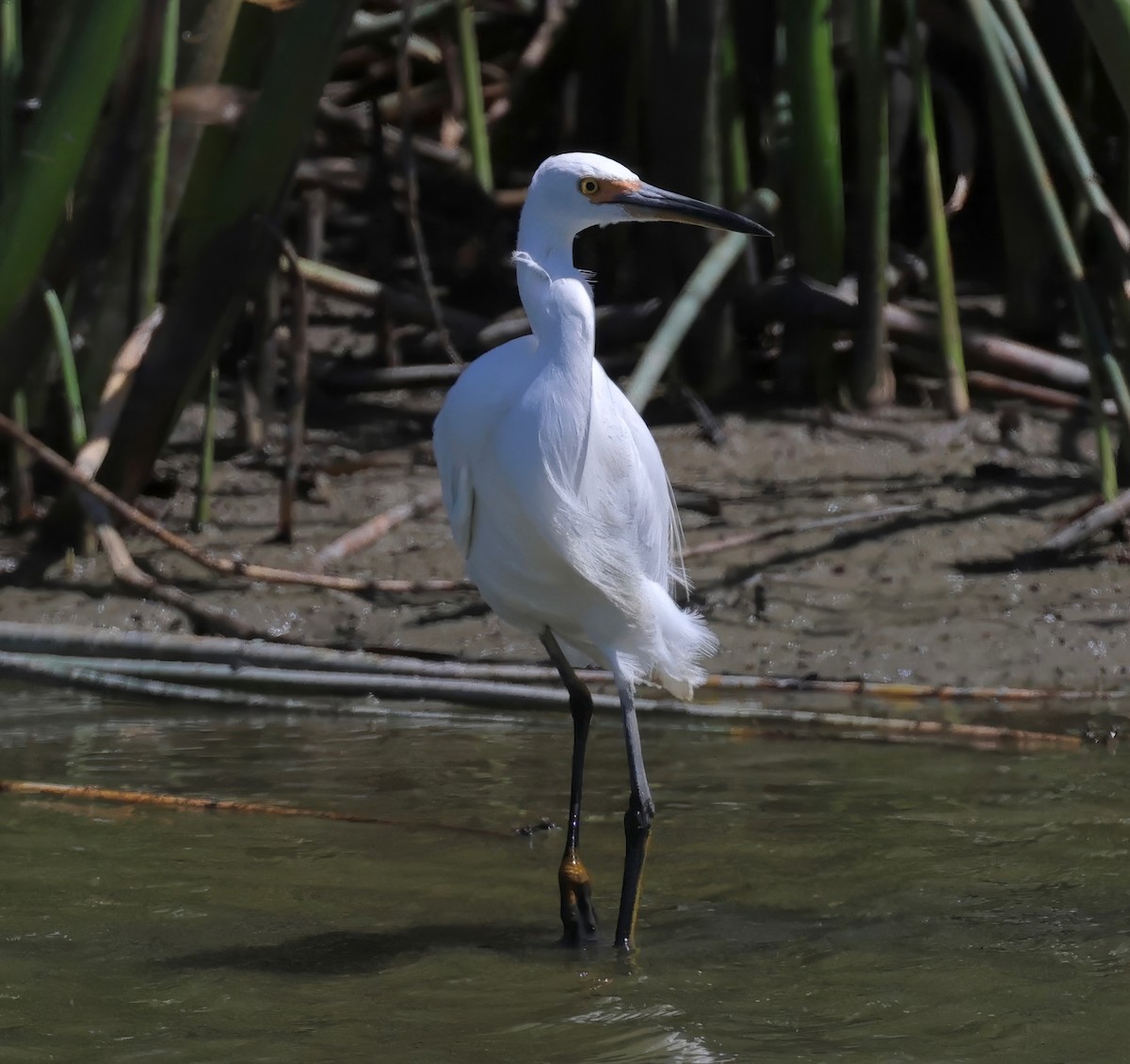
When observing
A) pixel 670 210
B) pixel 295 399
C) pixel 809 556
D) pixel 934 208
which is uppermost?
pixel 934 208

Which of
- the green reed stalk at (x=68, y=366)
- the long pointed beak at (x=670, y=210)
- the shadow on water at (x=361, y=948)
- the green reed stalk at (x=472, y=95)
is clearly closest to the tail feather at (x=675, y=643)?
the shadow on water at (x=361, y=948)

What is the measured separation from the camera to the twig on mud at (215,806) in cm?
372

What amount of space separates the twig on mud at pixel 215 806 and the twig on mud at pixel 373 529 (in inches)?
63.6

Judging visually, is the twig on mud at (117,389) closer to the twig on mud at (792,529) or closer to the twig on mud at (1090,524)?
the twig on mud at (792,529)

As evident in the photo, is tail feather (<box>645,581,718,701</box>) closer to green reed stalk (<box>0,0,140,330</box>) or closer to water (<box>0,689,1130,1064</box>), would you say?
water (<box>0,689,1130,1064</box>)

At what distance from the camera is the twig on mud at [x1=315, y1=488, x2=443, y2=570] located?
5402 mm

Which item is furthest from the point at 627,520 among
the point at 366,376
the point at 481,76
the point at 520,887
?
the point at 481,76

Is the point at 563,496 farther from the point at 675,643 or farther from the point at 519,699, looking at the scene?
the point at 519,699

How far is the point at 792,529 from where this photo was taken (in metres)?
5.45

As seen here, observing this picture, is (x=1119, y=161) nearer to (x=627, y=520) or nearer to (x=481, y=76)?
(x=481, y=76)

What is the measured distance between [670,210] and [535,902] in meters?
1.35

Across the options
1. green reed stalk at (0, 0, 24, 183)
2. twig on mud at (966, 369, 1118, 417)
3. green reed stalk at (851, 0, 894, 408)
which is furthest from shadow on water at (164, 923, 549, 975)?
twig on mud at (966, 369, 1118, 417)

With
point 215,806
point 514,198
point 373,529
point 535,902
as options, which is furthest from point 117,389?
point 514,198

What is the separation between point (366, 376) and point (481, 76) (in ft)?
7.53
